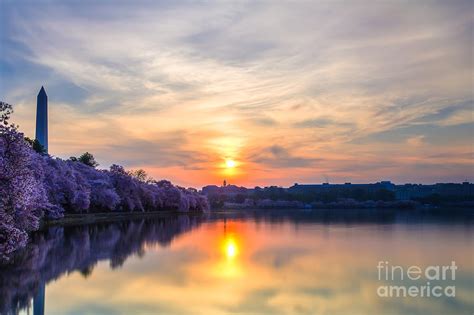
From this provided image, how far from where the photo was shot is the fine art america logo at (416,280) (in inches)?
497

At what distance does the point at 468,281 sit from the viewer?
47.3 ft

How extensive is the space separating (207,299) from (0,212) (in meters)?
5.71

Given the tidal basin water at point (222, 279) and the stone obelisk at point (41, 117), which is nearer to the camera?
the tidal basin water at point (222, 279)

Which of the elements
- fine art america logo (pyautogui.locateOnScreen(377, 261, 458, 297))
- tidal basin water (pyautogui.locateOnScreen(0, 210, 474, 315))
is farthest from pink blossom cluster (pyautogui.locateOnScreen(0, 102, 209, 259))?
fine art america logo (pyautogui.locateOnScreen(377, 261, 458, 297))

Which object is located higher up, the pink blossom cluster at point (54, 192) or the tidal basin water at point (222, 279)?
the pink blossom cluster at point (54, 192)

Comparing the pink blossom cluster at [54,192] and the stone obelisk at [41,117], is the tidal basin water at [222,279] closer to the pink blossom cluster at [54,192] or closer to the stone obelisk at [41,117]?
the pink blossom cluster at [54,192]

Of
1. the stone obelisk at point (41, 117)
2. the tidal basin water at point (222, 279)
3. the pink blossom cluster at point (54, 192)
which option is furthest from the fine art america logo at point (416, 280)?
the stone obelisk at point (41, 117)

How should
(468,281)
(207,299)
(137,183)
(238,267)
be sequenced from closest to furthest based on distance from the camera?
1. (207,299)
2. (468,281)
3. (238,267)
4. (137,183)

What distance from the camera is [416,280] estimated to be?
14414mm

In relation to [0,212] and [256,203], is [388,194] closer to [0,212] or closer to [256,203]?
[256,203]

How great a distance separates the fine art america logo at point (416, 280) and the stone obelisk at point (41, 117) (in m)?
49.2

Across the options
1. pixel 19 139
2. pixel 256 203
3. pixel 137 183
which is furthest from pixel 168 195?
pixel 19 139

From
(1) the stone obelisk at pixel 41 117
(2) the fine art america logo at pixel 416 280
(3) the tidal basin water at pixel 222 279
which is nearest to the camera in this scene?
(3) the tidal basin water at pixel 222 279

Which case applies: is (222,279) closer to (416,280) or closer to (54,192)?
(416,280)
